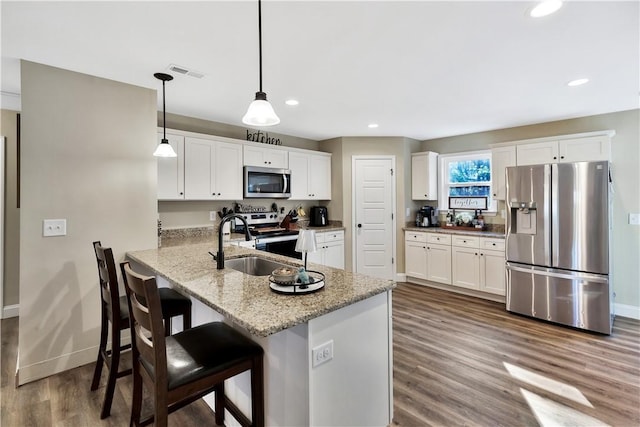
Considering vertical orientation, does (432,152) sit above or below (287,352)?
above

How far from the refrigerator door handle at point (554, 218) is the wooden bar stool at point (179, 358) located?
3435 millimetres

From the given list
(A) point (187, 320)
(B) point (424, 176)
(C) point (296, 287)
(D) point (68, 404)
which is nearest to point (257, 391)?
(C) point (296, 287)

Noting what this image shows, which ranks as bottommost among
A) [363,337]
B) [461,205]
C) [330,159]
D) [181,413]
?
[181,413]

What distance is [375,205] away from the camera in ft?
16.7

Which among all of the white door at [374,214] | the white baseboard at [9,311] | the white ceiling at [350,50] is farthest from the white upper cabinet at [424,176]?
the white baseboard at [9,311]

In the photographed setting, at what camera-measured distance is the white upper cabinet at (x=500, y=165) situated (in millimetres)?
4148

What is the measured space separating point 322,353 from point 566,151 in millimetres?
4047

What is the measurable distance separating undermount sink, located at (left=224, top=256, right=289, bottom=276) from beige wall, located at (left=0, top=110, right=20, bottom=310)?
286cm

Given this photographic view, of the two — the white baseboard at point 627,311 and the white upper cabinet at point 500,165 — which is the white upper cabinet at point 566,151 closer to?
the white upper cabinet at point 500,165

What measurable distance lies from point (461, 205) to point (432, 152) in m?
1.00

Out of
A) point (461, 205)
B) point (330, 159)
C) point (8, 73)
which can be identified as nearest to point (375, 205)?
point (330, 159)

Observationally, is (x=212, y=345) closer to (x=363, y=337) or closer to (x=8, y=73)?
(x=363, y=337)

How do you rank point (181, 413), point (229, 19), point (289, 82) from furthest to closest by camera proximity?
point (289, 82) < point (181, 413) < point (229, 19)

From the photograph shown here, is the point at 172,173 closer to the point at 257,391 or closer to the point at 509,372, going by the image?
the point at 257,391
